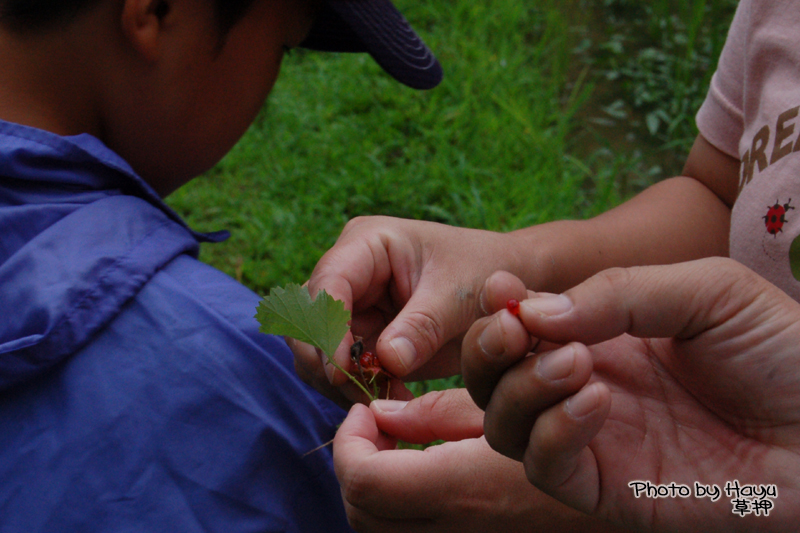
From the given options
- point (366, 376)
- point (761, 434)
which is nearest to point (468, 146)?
point (366, 376)

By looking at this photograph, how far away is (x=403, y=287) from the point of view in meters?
1.40

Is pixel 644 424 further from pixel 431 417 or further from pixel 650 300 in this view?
pixel 431 417

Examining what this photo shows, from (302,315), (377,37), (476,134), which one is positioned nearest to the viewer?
(302,315)

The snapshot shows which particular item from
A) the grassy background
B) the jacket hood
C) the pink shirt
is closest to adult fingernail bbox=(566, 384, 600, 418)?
the pink shirt

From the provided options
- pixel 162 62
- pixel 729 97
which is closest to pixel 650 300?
pixel 729 97

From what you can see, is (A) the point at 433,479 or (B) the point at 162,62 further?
(B) the point at 162,62

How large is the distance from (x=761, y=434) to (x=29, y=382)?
120 centimetres

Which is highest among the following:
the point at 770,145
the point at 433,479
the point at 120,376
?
the point at 770,145

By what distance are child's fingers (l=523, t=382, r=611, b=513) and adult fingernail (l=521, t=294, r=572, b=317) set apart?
0.35ft

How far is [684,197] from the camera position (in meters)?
1.67

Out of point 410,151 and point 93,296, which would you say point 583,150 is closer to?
point 410,151

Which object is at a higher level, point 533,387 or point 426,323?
point 533,387

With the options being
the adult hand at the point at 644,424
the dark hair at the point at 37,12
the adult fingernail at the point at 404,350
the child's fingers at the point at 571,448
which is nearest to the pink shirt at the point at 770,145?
the adult hand at the point at 644,424

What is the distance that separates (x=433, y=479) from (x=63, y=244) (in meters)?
0.77
